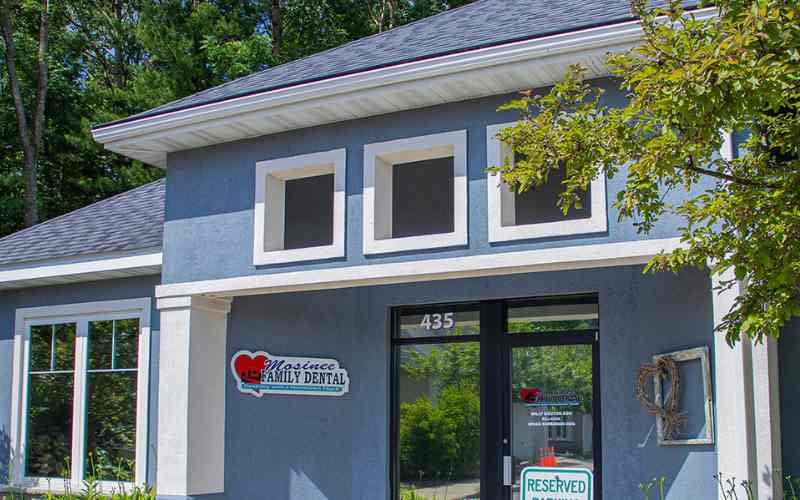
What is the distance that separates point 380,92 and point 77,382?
643 cm

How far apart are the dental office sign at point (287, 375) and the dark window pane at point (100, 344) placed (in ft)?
7.63

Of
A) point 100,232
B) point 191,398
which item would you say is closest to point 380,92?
point 191,398

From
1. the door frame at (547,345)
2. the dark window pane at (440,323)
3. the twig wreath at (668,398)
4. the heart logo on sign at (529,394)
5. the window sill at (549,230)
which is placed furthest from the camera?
the dark window pane at (440,323)

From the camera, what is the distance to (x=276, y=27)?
1029 inches

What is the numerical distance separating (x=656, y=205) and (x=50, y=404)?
33.8 feet

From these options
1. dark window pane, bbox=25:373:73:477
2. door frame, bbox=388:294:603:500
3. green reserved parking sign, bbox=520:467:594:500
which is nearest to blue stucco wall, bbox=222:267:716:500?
door frame, bbox=388:294:603:500

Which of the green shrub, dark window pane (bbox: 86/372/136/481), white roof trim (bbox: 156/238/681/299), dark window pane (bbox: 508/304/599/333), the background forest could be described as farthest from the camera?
the background forest

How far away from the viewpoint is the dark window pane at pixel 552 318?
11.0 metres

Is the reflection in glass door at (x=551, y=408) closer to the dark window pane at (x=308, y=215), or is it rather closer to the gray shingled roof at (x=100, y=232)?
the dark window pane at (x=308, y=215)

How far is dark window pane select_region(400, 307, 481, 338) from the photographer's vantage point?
38.5ft

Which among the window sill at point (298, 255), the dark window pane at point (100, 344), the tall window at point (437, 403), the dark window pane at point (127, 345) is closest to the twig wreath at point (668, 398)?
the tall window at point (437, 403)

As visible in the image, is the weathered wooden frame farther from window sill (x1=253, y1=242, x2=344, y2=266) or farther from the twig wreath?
window sill (x1=253, y1=242, x2=344, y2=266)

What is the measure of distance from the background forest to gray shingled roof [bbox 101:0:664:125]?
11657mm

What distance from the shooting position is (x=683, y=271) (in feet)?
32.8
